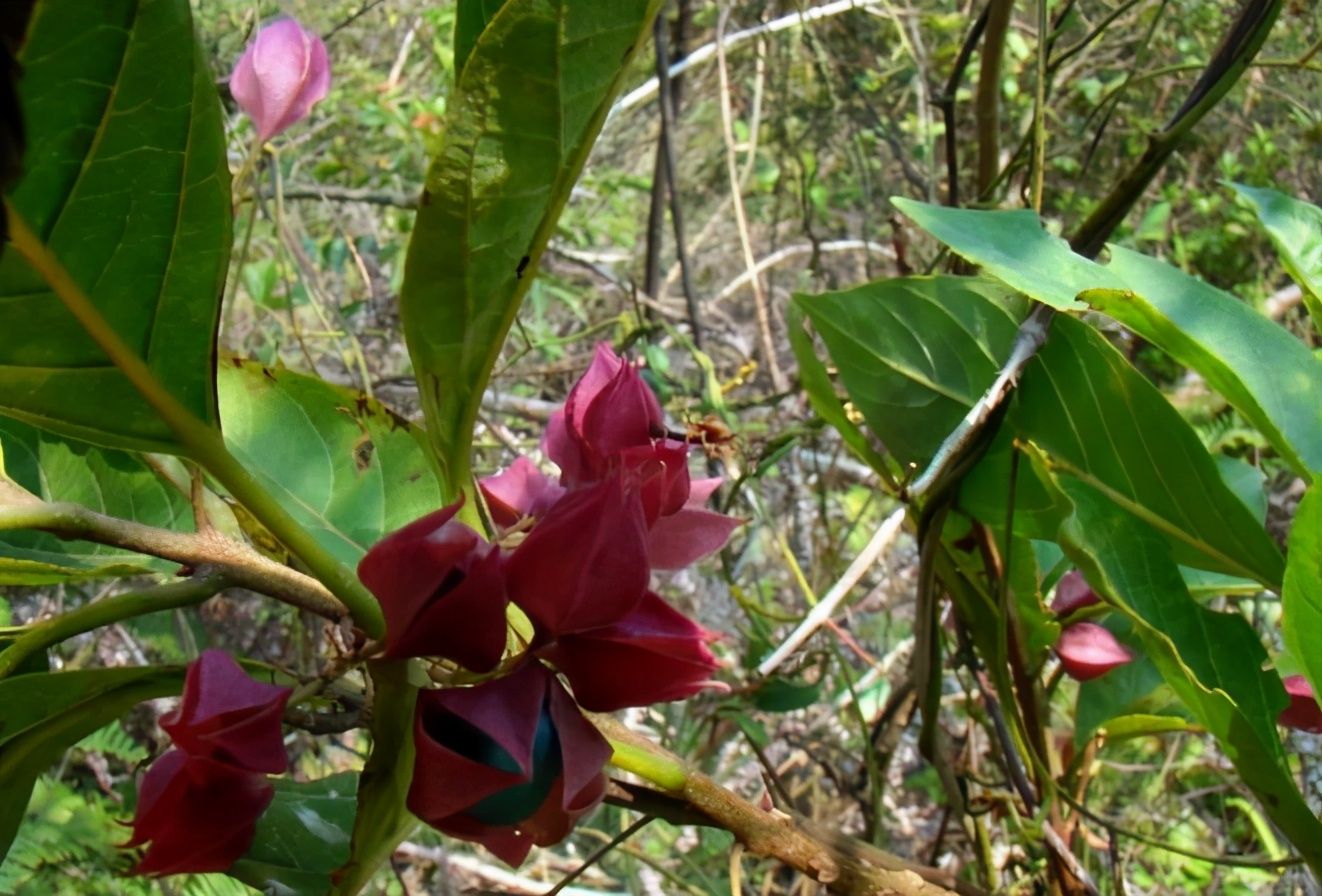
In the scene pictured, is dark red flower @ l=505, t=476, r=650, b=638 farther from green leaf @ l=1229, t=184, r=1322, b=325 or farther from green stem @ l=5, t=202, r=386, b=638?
green leaf @ l=1229, t=184, r=1322, b=325

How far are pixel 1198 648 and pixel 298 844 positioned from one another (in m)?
0.42

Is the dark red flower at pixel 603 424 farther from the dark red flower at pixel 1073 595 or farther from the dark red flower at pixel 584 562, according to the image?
the dark red flower at pixel 1073 595

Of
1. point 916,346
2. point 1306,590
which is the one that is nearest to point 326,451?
point 916,346

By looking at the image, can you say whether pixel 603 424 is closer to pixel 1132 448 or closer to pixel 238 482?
pixel 238 482

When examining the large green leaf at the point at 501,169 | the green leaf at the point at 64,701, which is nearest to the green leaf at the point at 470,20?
the large green leaf at the point at 501,169

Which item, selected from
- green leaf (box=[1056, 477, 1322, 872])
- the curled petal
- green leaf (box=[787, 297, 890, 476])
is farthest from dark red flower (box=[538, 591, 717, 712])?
green leaf (box=[787, 297, 890, 476])

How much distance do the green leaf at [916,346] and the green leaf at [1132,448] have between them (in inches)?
1.7

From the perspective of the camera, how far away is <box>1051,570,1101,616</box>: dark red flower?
2.18 feet

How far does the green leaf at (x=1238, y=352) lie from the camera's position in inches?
18.7

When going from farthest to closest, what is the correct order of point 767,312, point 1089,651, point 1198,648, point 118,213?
point 767,312, point 1089,651, point 1198,648, point 118,213

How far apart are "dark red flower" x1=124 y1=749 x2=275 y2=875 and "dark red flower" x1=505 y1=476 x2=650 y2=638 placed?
0.12m

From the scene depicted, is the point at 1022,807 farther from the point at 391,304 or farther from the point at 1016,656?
the point at 391,304

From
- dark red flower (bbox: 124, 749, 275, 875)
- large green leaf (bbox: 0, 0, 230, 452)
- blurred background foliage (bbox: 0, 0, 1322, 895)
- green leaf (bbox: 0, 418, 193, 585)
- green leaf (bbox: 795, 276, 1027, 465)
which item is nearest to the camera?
large green leaf (bbox: 0, 0, 230, 452)

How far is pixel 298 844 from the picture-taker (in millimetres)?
451
